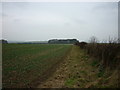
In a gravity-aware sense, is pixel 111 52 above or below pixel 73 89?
above

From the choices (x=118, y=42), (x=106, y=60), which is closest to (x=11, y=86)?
(x=106, y=60)

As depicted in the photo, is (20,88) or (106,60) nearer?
(20,88)

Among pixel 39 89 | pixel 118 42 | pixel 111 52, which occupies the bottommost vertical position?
pixel 39 89

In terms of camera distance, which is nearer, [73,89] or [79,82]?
[73,89]

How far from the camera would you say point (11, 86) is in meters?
6.35

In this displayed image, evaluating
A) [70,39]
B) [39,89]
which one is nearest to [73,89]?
[39,89]

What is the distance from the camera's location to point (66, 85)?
6.46m

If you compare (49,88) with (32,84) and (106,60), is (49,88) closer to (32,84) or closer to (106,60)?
(32,84)

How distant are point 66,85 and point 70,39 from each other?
582 ft

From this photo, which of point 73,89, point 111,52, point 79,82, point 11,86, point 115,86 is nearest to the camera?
point 115,86

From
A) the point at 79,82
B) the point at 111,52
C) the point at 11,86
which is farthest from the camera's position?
the point at 111,52

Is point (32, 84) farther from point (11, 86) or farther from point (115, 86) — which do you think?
point (115, 86)

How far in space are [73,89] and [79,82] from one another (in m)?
1.06

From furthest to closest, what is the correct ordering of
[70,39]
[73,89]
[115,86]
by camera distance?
[70,39] < [73,89] < [115,86]
